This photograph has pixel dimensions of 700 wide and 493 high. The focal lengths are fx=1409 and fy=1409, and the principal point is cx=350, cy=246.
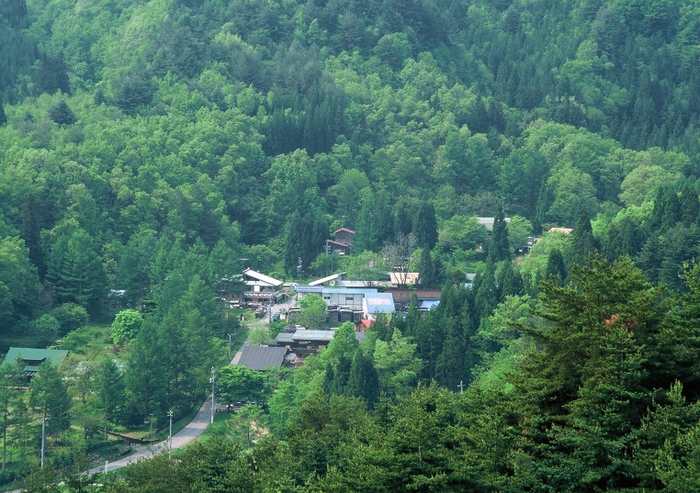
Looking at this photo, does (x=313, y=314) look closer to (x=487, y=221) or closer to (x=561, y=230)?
(x=561, y=230)

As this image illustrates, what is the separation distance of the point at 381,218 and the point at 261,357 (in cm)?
1922

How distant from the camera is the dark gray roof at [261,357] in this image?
Result: 64.3 m

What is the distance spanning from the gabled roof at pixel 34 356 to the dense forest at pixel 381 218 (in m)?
2.34

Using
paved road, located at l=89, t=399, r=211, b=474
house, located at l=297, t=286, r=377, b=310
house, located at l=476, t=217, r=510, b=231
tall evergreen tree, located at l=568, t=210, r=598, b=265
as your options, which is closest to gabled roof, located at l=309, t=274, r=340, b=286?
house, located at l=297, t=286, r=377, b=310

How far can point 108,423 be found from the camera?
5794 centimetres

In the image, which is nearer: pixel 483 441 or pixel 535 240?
pixel 483 441

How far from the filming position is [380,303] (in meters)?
72.6

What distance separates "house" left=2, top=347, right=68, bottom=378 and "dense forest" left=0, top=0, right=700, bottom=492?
2.32 m

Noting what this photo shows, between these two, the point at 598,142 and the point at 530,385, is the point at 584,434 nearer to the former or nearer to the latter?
the point at 530,385

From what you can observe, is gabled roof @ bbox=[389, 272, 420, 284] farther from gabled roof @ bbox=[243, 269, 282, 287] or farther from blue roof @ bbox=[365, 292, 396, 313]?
gabled roof @ bbox=[243, 269, 282, 287]

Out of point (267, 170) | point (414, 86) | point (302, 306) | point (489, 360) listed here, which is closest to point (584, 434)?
point (489, 360)

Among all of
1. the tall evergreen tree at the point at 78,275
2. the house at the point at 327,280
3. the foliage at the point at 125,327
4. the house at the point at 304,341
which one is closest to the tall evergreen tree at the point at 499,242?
the house at the point at 327,280

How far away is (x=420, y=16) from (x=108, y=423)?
6172 cm

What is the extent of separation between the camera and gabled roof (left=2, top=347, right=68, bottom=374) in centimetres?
6256
